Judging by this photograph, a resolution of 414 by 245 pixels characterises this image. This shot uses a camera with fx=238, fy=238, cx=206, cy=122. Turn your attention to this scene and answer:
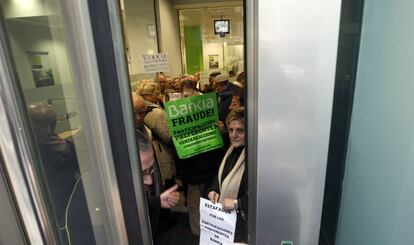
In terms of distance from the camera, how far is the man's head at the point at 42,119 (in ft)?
1.46

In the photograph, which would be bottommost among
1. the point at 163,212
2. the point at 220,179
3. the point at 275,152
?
the point at 163,212

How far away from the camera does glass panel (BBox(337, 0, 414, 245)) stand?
0.47 m

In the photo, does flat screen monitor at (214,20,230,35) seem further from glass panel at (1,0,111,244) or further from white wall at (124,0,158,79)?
glass panel at (1,0,111,244)

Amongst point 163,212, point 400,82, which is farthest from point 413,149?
point 163,212

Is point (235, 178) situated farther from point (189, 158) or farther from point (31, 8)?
point (31, 8)

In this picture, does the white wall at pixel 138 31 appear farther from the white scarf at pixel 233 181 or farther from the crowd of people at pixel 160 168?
the white scarf at pixel 233 181

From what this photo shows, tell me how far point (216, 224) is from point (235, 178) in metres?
0.28

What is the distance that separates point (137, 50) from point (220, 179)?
9.15ft

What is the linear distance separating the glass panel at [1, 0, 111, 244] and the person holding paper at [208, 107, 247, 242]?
0.53 metres

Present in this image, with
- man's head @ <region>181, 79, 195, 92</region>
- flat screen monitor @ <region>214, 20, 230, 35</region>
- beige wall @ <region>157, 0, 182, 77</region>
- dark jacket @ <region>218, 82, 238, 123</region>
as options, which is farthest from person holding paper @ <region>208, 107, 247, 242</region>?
flat screen monitor @ <region>214, 20, 230, 35</region>

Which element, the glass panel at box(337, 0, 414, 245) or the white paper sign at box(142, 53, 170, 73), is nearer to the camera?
the glass panel at box(337, 0, 414, 245)

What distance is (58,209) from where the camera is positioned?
50 cm

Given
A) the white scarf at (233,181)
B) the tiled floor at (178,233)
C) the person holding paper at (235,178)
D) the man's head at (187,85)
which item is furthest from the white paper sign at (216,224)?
the man's head at (187,85)

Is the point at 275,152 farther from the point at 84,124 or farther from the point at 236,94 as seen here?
the point at 236,94
